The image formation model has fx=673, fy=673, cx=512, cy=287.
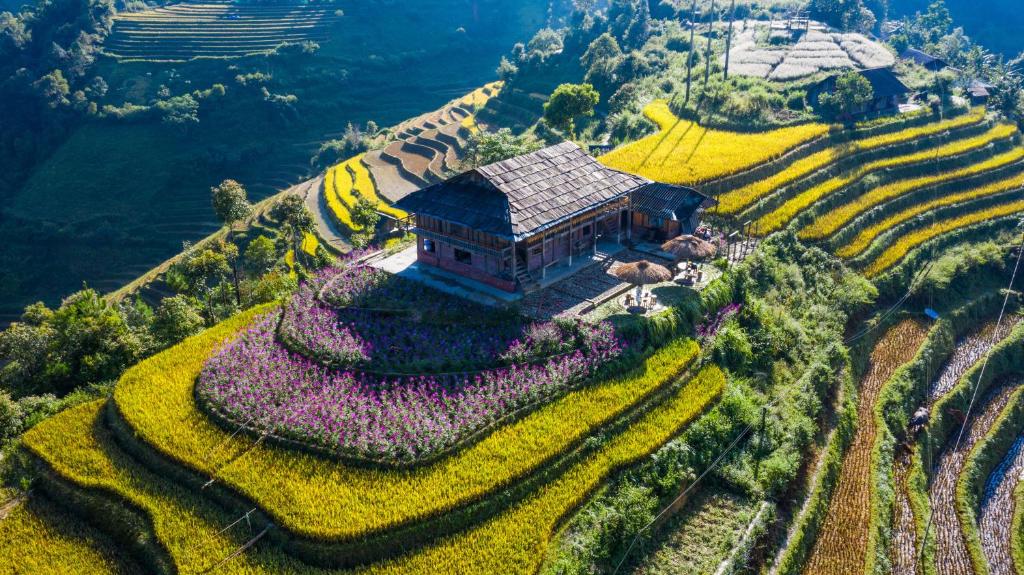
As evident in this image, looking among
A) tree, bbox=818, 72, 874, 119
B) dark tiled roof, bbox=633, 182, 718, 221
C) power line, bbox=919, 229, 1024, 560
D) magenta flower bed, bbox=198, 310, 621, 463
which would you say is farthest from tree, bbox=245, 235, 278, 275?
tree, bbox=818, 72, 874, 119

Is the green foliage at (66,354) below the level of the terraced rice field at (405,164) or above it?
above

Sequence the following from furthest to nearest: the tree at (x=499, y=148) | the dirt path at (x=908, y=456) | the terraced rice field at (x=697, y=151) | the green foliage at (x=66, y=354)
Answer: the tree at (x=499, y=148), the terraced rice field at (x=697, y=151), the green foliage at (x=66, y=354), the dirt path at (x=908, y=456)

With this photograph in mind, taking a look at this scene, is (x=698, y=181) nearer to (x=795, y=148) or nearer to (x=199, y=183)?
(x=795, y=148)

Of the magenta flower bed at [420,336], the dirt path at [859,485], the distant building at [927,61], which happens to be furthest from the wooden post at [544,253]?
the distant building at [927,61]

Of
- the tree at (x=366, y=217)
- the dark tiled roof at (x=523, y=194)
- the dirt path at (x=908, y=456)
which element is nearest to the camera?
the dirt path at (x=908, y=456)

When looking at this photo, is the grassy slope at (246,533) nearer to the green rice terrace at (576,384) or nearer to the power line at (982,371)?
the green rice terrace at (576,384)

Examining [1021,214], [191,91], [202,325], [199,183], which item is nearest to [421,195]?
[202,325]

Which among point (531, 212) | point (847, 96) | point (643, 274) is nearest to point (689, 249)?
point (643, 274)
